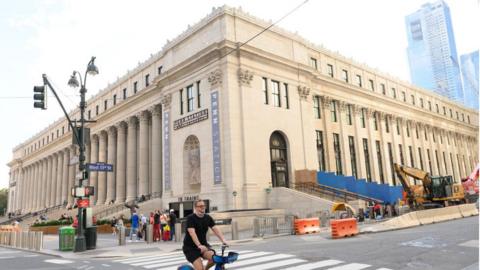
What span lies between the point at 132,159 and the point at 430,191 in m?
34.4

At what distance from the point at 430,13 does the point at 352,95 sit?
20713mm

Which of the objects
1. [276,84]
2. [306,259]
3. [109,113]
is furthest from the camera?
[109,113]

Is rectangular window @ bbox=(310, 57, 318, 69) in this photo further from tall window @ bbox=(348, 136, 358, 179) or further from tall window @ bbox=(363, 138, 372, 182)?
tall window @ bbox=(363, 138, 372, 182)

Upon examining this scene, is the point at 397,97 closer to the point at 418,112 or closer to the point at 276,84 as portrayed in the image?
the point at 418,112

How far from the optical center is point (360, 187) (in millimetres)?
37875

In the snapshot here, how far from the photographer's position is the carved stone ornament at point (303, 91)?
128 feet

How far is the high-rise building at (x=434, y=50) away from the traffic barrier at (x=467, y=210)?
76.5ft

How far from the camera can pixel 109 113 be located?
54.8 m

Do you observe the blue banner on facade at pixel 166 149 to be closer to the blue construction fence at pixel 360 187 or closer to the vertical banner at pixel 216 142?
the vertical banner at pixel 216 142

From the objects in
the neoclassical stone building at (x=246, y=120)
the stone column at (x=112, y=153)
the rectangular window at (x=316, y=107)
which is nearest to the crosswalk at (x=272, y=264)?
the neoclassical stone building at (x=246, y=120)

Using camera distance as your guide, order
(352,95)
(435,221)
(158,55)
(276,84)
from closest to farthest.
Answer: (435,221), (276,84), (158,55), (352,95)

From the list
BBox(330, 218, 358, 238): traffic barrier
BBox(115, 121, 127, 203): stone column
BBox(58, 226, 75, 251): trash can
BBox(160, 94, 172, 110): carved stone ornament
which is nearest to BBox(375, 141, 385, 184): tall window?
BBox(160, 94, 172, 110): carved stone ornament

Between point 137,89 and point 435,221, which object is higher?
point 137,89

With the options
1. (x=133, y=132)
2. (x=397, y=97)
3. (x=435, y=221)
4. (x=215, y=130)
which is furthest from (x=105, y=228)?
(x=397, y=97)
